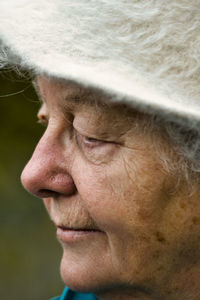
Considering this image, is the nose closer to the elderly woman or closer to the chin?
the elderly woman

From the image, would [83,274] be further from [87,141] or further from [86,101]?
[86,101]

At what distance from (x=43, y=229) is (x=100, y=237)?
337cm

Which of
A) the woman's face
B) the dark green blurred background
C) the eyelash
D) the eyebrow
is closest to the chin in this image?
the woman's face

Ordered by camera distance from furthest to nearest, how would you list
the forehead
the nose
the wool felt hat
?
1. the nose
2. the forehead
3. the wool felt hat

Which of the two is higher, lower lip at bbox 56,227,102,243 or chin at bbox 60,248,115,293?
lower lip at bbox 56,227,102,243

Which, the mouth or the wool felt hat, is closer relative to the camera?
the wool felt hat

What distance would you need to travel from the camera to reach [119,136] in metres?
1.23

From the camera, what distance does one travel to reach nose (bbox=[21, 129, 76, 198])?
1.32 metres

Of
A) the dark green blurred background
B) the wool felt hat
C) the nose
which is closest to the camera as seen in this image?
the wool felt hat

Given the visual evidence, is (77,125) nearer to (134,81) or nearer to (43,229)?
(134,81)

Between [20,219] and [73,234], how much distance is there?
334 centimetres

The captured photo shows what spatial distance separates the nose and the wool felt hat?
0.25 metres

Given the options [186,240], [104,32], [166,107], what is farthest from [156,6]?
[186,240]

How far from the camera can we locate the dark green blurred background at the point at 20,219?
4.39 m
